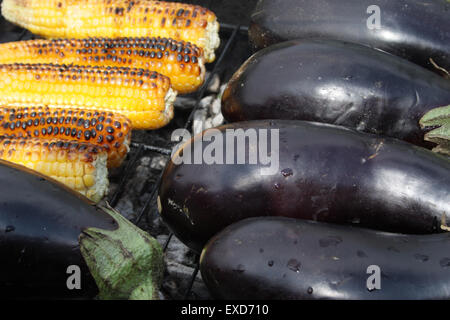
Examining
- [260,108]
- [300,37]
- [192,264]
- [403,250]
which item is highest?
[300,37]

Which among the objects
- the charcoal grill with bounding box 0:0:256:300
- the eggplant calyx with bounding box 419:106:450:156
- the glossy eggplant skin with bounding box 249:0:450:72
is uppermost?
the glossy eggplant skin with bounding box 249:0:450:72

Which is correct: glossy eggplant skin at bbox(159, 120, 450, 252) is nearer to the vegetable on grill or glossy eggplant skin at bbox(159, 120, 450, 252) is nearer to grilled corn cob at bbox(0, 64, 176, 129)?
the vegetable on grill

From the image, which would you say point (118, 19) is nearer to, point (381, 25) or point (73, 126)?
point (73, 126)

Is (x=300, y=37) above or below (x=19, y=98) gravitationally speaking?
above

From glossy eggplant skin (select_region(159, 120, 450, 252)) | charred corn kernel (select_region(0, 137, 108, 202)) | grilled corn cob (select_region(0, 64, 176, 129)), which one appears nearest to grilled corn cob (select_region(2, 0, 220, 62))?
grilled corn cob (select_region(0, 64, 176, 129))

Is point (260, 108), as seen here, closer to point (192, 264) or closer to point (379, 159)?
point (379, 159)

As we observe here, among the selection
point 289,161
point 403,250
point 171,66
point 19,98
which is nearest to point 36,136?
point 19,98

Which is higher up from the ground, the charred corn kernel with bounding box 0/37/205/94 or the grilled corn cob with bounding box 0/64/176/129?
the charred corn kernel with bounding box 0/37/205/94

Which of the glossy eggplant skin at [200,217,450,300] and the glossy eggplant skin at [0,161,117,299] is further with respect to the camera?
the glossy eggplant skin at [0,161,117,299]
